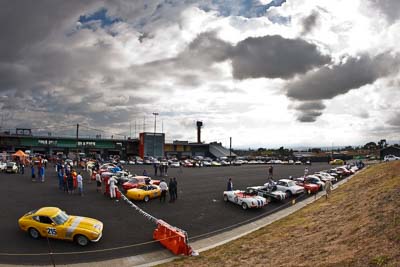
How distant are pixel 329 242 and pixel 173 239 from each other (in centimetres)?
619

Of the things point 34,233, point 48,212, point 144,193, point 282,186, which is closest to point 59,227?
point 48,212

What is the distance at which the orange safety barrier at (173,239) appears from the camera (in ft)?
39.3

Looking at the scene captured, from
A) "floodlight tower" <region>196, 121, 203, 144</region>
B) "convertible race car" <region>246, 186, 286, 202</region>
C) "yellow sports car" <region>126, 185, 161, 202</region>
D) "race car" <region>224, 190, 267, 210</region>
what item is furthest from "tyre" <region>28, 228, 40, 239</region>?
"floodlight tower" <region>196, 121, 203, 144</region>

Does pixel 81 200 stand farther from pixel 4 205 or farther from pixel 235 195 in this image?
pixel 235 195

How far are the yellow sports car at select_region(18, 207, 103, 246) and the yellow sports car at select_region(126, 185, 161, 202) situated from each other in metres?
7.24

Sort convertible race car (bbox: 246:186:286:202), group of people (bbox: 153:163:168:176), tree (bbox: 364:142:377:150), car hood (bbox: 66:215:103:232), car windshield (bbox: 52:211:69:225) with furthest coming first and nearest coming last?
tree (bbox: 364:142:377:150) → group of people (bbox: 153:163:168:176) → convertible race car (bbox: 246:186:286:202) → car windshield (bbox: 52:211:69:225) → car hood (bbox: 66:215:103:232)

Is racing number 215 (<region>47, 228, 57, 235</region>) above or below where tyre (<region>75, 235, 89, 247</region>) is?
above

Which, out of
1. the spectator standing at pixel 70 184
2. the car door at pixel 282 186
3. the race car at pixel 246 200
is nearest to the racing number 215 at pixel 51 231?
the spectator standing at pixel 70 184

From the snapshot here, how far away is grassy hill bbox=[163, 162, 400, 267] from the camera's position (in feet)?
28.2

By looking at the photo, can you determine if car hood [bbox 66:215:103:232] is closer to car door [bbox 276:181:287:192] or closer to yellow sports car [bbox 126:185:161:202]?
yellow sports car [bbox 126:185:161:202]

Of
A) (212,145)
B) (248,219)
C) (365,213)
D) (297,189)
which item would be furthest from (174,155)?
(365,213)

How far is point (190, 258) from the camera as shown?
11.5 m

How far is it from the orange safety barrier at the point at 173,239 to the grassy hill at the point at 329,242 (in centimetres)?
63

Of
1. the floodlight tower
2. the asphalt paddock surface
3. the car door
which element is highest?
the floodlight tower
